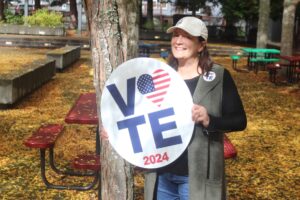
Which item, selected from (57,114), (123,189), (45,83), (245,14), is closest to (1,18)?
(245,14)

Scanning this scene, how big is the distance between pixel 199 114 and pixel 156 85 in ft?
1.04

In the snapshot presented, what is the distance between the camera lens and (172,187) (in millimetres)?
3029

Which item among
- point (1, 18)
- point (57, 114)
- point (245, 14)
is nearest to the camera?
point (57, 114)

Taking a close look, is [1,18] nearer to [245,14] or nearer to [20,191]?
[245,14]

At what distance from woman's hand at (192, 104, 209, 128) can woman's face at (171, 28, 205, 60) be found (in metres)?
0.36

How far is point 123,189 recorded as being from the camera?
3.63 meters

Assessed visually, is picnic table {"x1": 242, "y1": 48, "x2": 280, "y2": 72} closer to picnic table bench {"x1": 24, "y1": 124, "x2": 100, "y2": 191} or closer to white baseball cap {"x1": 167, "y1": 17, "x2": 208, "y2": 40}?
picnic table bench {"x1": 24, "y1": 124, "x2": 100, "y2": 191}

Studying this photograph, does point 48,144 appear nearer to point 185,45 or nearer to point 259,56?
point 185,45

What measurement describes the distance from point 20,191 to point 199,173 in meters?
3.20

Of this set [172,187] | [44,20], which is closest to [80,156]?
[172,187]

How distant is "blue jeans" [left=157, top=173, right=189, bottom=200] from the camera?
2.96m

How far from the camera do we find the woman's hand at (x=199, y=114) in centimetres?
266

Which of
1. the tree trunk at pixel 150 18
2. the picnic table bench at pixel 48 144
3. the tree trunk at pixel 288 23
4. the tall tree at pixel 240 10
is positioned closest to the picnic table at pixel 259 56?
the tree trunk at pixel 288 23

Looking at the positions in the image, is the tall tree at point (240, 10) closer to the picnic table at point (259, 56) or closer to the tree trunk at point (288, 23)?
the picnic table at point (259, 56)
